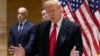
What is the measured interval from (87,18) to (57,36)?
253 centimetres

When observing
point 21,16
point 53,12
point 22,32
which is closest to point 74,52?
point 53,12

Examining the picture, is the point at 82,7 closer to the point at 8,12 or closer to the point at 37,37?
the point at 37,37

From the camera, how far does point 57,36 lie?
4.40 metres

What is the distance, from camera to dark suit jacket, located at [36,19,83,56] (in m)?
4.34

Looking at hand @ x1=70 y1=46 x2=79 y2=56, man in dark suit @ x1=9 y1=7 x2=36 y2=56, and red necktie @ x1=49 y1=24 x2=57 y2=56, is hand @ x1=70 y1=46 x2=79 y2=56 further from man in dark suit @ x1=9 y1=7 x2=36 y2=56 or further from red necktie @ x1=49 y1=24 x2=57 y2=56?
man in dark suit @ x1=9 y1=7 x2=36 y2=56

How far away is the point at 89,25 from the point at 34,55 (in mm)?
2440

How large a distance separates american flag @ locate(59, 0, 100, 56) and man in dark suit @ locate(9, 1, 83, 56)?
7.74 feet

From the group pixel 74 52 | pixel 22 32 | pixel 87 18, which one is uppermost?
pixel 87 18

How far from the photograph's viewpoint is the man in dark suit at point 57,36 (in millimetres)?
4336

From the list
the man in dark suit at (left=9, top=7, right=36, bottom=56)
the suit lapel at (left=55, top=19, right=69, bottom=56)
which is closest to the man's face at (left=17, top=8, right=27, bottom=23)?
the man in dark suit at (left=9, top=7, right=36, bottom=56)

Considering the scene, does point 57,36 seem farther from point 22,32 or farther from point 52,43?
point 22,32

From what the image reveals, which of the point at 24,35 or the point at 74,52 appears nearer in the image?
the point at 74,52

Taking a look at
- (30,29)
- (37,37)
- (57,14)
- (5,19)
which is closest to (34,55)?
(37,37)

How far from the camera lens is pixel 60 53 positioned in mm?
4355
